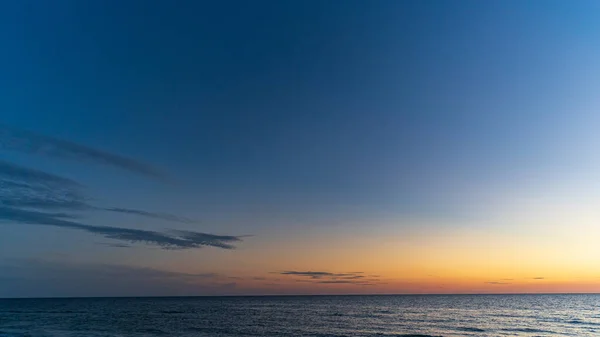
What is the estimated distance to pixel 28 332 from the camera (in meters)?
63.0

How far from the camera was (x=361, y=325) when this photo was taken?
75125 millimetres

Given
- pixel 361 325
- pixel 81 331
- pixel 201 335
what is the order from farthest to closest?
1. pixel 361 325
2. pixel 81 331
3. pixel 201 335

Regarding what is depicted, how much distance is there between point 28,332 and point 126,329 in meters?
13.7

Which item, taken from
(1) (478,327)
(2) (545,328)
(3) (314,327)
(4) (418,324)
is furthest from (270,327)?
(2) (545,328)

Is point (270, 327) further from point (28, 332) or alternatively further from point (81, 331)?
point (28, 332)

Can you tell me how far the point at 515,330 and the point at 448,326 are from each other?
10497 mm

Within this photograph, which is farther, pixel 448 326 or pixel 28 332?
pixel 448 326

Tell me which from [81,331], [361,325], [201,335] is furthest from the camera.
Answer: [361,325]

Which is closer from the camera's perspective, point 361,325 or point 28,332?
point 28,332

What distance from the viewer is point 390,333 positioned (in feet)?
207

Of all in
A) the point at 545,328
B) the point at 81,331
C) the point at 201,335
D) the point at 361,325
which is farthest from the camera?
the point at 361,325

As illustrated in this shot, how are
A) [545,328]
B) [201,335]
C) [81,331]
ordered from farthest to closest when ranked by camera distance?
[545,328] < [81,331] < [201,335]

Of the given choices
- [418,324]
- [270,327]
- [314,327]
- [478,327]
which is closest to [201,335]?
[270,327]

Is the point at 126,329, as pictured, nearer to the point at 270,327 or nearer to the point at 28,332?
the point at 28,332
